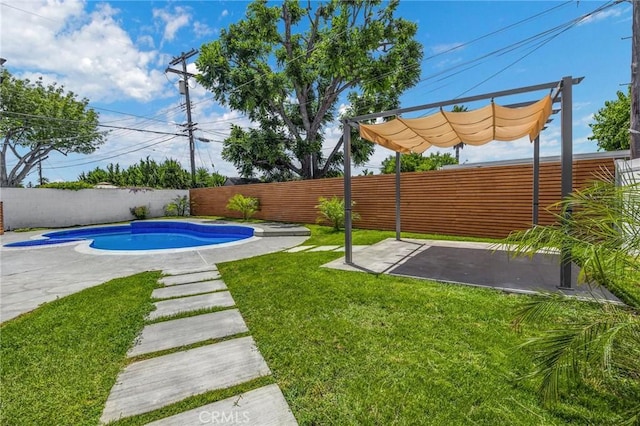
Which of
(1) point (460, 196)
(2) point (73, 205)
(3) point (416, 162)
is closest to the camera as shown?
(1) point (460, 196)

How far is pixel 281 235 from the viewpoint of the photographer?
34.1ft

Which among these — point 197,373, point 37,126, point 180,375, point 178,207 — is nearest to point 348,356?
point 197,373

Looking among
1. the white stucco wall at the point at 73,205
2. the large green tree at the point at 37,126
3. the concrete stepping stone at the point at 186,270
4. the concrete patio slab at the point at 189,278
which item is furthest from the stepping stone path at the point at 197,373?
the large green tree at the point at 37,126

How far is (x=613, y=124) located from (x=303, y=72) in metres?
19.9

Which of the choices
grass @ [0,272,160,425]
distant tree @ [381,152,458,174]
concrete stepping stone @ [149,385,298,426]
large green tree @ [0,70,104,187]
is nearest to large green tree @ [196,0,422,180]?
distant tree @ [381,152,458,174]

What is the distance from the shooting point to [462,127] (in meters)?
5.44

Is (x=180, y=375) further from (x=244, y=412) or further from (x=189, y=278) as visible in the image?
(x=189, y=278)

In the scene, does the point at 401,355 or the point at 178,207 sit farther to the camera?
the point at 178,207

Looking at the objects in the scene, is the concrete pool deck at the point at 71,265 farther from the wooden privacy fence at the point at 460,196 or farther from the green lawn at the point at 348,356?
the wooden privacy fence at the point at 460,196

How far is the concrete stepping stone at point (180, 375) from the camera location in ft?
6.50

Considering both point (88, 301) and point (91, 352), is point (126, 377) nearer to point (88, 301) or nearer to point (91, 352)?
point (91, 352)

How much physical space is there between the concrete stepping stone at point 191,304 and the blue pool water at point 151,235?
7274 mm

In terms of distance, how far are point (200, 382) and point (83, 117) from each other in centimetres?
2902

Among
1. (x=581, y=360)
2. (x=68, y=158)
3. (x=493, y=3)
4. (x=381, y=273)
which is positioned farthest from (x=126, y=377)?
(x=68, y=158)
